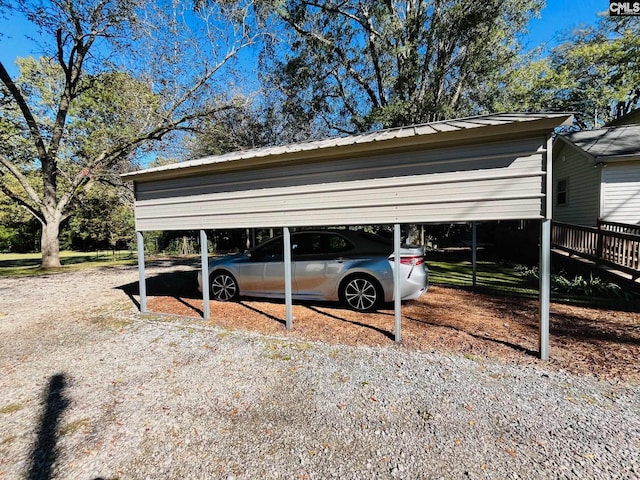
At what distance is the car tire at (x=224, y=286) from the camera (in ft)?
21.4

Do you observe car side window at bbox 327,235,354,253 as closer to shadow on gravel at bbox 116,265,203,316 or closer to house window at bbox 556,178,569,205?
shadow on gravel at bbox 116,265,203,316

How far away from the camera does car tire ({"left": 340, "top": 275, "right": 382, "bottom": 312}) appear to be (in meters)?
5.41

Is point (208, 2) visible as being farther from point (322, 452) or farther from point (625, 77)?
point (625, 77)

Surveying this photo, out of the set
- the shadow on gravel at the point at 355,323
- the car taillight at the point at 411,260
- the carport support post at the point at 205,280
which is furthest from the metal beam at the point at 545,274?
the carport support post at the point at 205,280

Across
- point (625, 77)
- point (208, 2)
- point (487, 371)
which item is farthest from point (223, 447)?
point (625, 77)

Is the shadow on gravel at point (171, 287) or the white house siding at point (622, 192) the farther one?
the white house siding at point (622, 192)

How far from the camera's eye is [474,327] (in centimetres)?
473

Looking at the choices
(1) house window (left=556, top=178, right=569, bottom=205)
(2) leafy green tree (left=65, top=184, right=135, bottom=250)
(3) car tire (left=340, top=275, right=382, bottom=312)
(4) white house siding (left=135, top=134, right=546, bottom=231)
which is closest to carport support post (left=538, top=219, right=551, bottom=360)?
(4) white house siding (left=135, top=134, right=546, bottom=231)

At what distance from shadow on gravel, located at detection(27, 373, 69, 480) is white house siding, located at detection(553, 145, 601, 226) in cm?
1374

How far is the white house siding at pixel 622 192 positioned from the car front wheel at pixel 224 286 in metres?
11.6

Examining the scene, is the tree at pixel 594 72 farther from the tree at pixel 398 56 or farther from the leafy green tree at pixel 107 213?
the leafy green tree at pixel 107 213

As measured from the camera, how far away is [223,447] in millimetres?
2328

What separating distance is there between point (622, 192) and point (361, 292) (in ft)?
33.2

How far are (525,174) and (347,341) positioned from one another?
9.80 feet
